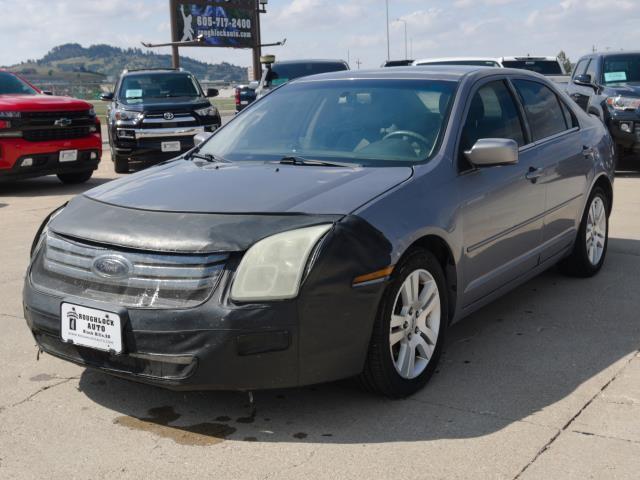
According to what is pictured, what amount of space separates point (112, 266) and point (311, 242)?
84 cm

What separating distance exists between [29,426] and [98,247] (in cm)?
83

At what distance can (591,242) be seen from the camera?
6035 millimetres

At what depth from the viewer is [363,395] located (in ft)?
12.6

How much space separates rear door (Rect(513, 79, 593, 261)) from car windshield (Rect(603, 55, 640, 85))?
7812 mm

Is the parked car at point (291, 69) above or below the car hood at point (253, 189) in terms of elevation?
above

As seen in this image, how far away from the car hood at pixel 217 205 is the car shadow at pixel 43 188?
7537 millimetres

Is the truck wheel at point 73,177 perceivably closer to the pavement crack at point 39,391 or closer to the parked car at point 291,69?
the parked car at point 291,69

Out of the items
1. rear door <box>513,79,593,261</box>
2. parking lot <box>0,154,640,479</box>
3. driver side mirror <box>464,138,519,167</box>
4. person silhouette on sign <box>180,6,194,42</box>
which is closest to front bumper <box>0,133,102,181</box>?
parking lot <box>0,154,640,479</box>

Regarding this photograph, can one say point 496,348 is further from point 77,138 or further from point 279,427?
point 77,138

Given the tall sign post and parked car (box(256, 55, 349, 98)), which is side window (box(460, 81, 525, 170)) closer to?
parked car (box(256, 55, 349, 98))

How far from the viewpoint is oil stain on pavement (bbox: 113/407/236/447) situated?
3.41m

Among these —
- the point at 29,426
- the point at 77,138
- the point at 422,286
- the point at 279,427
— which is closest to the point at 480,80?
the point at 422,286

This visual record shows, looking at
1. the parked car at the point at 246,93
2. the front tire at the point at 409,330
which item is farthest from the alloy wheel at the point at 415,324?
the parked car at the point at 246,93

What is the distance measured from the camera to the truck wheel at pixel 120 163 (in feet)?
44.4
